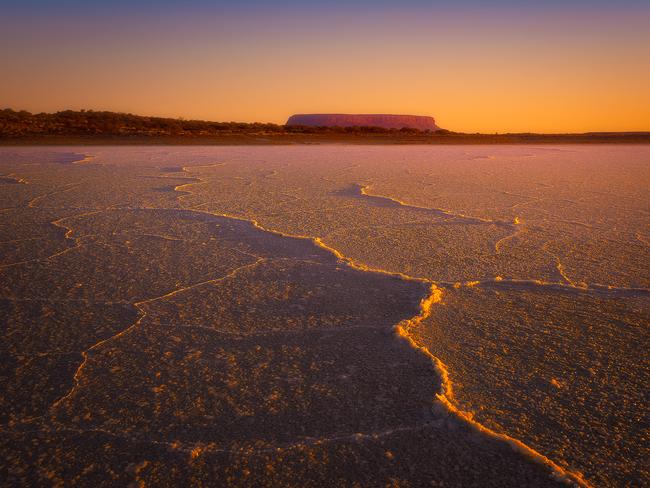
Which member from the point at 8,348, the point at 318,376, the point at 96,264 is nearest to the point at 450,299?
the point at 318,376

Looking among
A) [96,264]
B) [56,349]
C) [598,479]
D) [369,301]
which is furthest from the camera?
[96,264]

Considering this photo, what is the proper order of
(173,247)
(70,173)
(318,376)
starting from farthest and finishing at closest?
(70,173)
(173,247)
(318,376)

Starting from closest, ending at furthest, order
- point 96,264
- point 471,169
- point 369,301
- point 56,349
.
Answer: point 56,349
point 369,301
point 96,264
point 471,169

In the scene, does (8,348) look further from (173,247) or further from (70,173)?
(70,173)

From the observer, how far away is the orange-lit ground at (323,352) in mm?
907

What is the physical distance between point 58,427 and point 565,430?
1.10m

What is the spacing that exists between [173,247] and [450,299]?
1461 millimetres

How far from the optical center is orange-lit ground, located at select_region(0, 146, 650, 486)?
0.91 meters

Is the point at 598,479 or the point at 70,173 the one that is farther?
the point at 70,173

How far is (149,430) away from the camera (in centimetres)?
99

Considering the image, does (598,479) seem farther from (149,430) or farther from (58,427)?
(58,427)

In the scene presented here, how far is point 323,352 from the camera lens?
1.33 m

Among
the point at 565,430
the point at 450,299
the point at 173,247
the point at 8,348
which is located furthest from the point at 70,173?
the point at 565,430

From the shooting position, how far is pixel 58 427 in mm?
994
